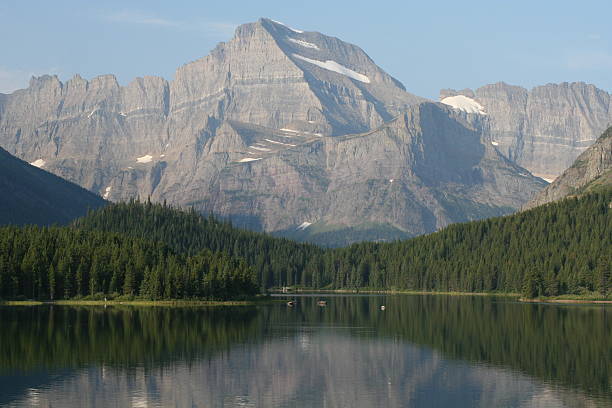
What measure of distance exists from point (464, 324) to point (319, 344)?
1865 inches

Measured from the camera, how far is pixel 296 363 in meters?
121

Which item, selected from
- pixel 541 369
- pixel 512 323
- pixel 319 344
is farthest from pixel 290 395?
pixel 512 323

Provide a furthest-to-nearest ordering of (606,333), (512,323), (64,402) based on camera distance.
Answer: (512,323)
(606,333)
(64,402)

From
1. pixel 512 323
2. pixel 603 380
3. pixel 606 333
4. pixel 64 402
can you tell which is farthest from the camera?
pixel 512 323

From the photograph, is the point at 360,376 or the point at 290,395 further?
the point at 360,376

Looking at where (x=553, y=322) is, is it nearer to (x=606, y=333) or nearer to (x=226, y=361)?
(x=606, y=333)

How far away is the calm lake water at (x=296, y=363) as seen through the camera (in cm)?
9294

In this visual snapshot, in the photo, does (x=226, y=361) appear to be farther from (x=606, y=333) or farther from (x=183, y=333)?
(x=606, y=333)

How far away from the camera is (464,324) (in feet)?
598

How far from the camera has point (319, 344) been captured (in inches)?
5728

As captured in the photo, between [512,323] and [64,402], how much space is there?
114m

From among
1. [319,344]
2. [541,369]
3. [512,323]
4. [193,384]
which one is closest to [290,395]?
[193,384]

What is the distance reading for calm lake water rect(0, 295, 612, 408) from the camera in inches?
3659

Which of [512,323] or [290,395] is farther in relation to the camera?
[512,323]
